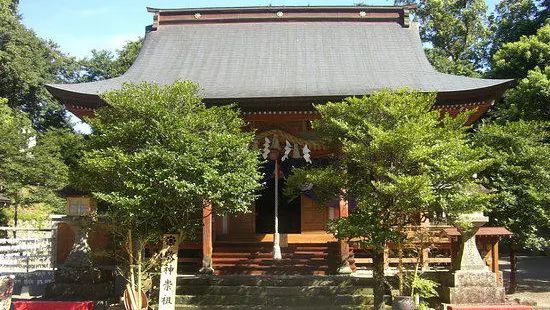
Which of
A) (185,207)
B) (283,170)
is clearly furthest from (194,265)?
(185,207)

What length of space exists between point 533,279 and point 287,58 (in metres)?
11.2

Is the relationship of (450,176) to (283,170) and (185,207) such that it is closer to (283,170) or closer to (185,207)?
(185,207)

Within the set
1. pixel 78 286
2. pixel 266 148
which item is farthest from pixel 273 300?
pixel 78 286

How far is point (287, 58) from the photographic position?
14445 mm

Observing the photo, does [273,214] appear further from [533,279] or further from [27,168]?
[27,168]

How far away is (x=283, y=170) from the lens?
41.4 feet

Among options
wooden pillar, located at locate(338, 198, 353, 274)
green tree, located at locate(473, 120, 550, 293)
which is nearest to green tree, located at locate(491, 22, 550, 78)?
green tree, located at locate(473, 120, 550, 293)

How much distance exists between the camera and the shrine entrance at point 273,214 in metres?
14.4

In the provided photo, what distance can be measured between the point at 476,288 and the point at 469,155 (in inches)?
104

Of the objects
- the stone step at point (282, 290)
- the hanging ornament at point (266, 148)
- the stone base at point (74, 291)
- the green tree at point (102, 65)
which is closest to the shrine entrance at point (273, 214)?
the hanging ornament at point (266, 148)

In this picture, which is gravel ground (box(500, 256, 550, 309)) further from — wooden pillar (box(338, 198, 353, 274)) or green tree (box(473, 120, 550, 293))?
wooden pillar (box(338, 198, 353, 274))

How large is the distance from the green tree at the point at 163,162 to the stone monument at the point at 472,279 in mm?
4275

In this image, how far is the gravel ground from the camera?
1242 centimetres

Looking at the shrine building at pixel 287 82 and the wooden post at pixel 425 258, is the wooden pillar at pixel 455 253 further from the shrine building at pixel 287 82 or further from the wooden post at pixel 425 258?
the wooden post at pixel 425 258
